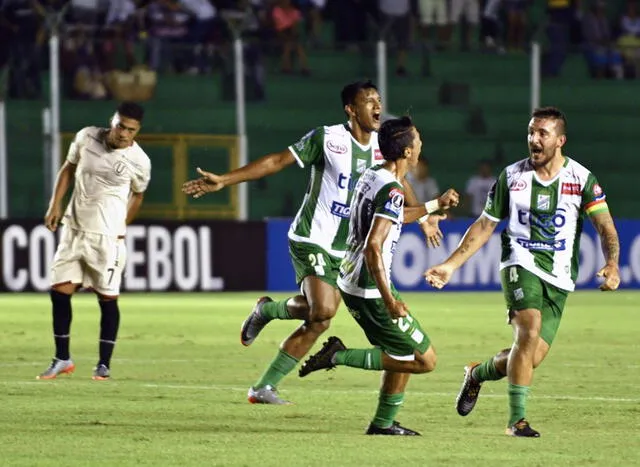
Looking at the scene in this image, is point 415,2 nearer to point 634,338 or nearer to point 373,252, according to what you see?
point 634,338

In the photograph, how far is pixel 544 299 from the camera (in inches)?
400

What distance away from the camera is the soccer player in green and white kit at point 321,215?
37.9 feet

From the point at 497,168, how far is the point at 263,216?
13.8 feet

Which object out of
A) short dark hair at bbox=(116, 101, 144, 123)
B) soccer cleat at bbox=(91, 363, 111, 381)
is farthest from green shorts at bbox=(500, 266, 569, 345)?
soccer cleat at bbox=(91, 363, 111, 381)

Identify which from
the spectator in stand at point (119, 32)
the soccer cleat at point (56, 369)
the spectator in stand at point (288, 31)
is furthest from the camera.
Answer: the spectator in stand at point (288, 31)

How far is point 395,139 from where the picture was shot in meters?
9.56

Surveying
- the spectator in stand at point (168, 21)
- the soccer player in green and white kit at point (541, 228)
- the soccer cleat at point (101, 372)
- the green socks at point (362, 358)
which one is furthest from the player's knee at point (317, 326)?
the spectator in stand at point (168, 21)

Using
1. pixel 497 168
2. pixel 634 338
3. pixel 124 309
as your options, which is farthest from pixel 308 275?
pixel 497 168

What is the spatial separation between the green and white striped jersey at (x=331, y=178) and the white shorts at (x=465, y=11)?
17.5 metres

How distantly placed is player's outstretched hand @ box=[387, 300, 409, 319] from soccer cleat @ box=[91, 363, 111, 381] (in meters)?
4.38

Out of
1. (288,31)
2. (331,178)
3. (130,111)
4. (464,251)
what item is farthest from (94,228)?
(288,31)

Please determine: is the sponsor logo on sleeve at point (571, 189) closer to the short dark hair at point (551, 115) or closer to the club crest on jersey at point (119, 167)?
the short dark hair at point (551, 115)

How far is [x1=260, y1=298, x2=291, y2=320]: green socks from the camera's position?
11.9 metres

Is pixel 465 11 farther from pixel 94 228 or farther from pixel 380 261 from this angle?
pixel 380 261
